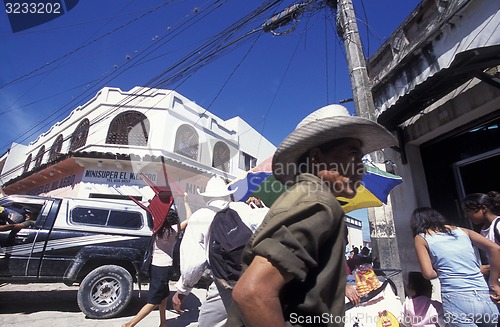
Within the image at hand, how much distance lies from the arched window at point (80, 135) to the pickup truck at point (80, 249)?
1050cm

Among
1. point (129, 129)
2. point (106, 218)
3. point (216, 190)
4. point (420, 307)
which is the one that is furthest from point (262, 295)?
point (129, 129)

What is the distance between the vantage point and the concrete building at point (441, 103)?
3.56 metres

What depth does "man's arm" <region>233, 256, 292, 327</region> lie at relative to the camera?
32.9 inches

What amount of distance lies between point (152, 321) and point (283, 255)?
15.9 ft

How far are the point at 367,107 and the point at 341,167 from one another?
3.82 meters

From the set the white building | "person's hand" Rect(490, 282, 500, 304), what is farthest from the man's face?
the white building

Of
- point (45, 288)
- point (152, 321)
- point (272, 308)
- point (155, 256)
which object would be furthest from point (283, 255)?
point (45, 288)

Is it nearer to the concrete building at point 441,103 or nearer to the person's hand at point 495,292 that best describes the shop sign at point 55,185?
the concrete building at point 441,103

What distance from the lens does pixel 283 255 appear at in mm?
845

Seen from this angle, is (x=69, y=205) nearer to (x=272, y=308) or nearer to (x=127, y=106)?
(x=272, y=308)

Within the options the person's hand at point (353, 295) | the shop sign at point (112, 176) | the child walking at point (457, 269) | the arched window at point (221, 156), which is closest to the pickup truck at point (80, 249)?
the person's hand at point (353, 295)

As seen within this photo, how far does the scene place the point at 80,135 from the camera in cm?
1498

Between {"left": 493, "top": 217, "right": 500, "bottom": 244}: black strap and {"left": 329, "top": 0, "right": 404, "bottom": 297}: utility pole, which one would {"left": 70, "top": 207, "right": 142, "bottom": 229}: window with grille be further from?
{"left": 493, "top": 217, "right": 500, "bottom": 244}: black strap

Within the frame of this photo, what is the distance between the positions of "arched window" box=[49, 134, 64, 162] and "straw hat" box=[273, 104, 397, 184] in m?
19.1
